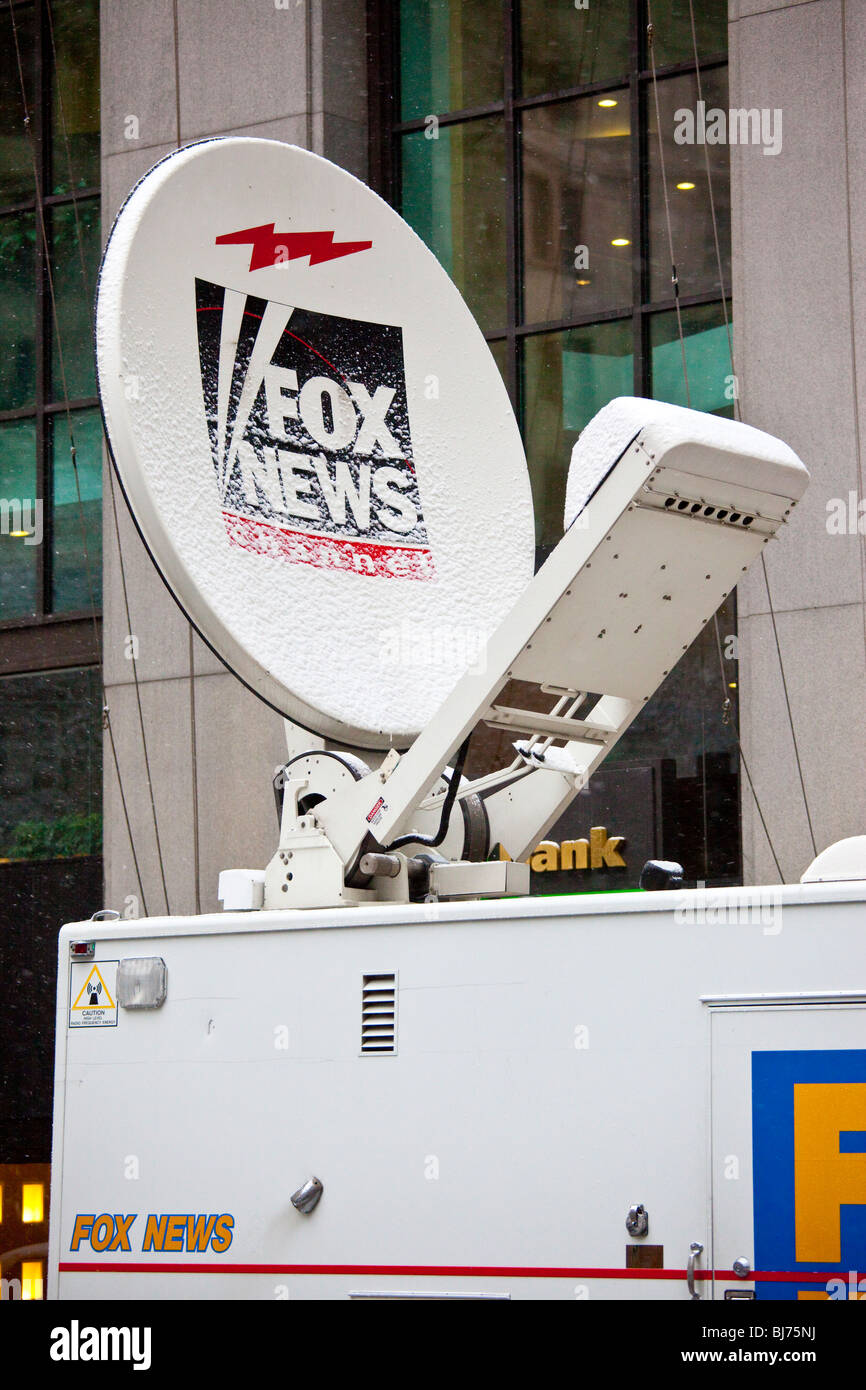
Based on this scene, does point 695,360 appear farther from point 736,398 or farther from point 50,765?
point 50,765

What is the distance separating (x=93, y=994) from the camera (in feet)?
22.8

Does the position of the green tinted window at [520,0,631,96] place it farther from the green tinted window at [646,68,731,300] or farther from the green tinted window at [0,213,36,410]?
the green tinted window at [0,213,36,410]

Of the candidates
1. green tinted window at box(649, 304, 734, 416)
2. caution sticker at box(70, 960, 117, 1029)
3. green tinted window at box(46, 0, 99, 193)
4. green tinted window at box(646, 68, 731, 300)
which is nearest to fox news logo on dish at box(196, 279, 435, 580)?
caution sticker at box(70, 960, 117, 1029)

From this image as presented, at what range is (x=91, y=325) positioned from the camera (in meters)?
16.3

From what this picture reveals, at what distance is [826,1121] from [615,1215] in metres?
0.72

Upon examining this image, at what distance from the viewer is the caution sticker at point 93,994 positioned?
6871 millimetres

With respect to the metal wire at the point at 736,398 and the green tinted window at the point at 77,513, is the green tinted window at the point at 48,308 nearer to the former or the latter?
the green tinted window at the point at 77,513

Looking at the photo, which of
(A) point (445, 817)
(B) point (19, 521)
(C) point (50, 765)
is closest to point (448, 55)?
(B) point (19, 521)

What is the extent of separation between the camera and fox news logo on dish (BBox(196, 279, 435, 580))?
7402 mm

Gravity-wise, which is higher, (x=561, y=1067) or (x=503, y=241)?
(x=503, y=241)

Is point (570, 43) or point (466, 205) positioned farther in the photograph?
point (466, 205)

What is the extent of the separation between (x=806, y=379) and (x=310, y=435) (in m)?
5.16
